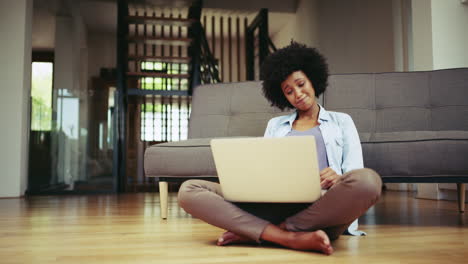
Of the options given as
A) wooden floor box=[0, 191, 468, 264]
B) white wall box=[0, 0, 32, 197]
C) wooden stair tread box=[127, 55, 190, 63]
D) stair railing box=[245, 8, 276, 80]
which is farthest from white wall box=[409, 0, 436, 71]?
white wall box=[0, 0, 32, 197]

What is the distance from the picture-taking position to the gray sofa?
6.61 feet

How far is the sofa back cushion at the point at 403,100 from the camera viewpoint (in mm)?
2506

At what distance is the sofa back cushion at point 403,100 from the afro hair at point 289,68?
748 millimetres

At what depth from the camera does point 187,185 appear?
61.1 inches

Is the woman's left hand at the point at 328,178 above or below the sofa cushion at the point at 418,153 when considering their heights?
below

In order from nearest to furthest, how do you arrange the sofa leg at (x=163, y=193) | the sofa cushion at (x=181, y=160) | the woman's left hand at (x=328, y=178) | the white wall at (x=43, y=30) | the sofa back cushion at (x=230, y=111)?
the woman's left hand at (x=328, y=178) → the sofa cushion at (x=181, y=160) → the sofa leg at (x=163, y=193) → the sofa back cushion at (x=230, y=111) → the white wall at (x=43, y=30)

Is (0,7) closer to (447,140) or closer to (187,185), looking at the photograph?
(187,185)

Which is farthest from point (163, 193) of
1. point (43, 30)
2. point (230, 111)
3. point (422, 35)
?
point (43, 30)

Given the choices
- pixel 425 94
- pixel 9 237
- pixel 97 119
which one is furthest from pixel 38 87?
pixel 425 94

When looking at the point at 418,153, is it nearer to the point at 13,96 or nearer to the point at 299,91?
the point at 299,91

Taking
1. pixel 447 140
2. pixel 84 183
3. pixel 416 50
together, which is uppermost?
pixel 416 50

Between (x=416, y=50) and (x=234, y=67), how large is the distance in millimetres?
5599

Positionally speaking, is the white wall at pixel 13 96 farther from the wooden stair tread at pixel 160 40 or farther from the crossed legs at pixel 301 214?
the crossed legs at pixel 301 214

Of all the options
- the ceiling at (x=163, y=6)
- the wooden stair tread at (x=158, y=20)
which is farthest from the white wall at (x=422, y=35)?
the ceiling at (x=163, y=6)
